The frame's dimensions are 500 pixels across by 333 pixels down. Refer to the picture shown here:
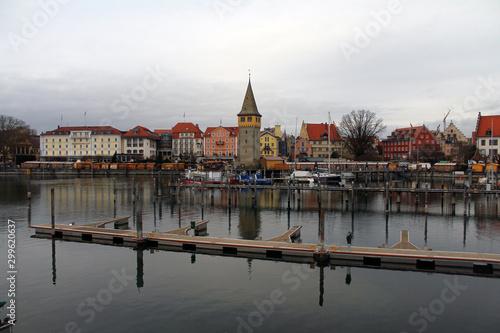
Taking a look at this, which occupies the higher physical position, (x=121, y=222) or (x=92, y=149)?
(x=92, y=149)

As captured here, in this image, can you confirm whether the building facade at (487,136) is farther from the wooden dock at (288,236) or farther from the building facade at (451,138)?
the wooden dock at (288,236)

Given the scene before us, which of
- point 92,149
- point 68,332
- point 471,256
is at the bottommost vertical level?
point 68,332

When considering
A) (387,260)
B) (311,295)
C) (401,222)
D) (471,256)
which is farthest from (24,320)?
(401,222)

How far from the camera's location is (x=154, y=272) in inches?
715

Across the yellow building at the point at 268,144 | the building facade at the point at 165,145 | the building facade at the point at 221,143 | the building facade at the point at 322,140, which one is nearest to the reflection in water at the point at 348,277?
the yellow building at the point at 268,144

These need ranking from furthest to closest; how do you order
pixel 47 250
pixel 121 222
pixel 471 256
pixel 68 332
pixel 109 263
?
pixel 121 222
pixel 47 250
pixel 109 263
pixel 471 256
pixel 68 332

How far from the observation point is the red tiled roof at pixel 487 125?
80.2 m

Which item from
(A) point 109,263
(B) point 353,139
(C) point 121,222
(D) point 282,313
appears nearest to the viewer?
(D) point 282,313

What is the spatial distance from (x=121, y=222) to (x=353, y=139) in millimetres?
73803

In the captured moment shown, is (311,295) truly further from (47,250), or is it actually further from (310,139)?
(310,139)

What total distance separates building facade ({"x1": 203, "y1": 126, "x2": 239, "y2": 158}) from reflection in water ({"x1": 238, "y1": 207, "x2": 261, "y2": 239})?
67.1 meters

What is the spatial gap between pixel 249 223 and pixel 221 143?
74.9 m

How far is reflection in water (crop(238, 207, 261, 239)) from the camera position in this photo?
26.1 meters

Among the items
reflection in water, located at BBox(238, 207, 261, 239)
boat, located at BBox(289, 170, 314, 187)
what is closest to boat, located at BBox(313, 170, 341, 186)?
boat, located at BBox(289, 170, 314, 187)
